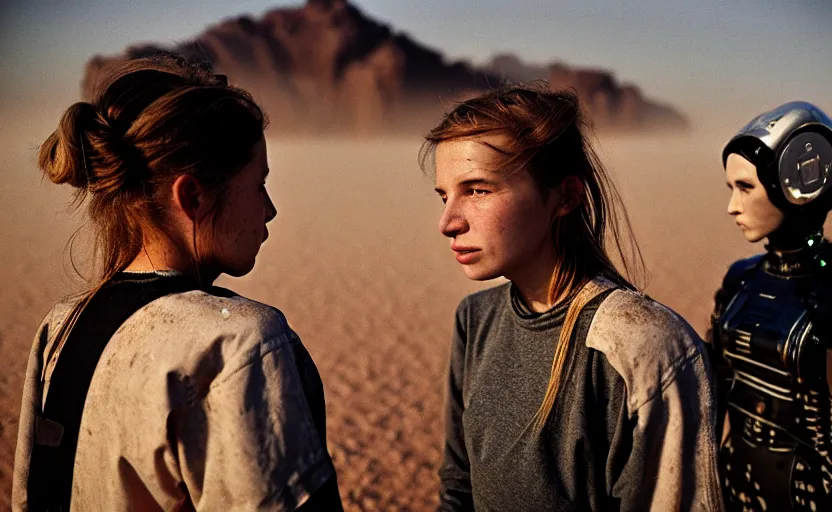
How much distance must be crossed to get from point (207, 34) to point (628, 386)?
2334 inches

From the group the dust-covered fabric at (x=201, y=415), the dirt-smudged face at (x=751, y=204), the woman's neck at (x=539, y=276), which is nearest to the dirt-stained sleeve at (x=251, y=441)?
the dust-covered fabric at (x=201, y=415)

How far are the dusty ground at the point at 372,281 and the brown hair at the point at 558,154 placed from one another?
1.02 ft

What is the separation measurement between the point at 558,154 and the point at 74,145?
120cm

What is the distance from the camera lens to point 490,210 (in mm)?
2061

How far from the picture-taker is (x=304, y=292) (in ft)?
49.3

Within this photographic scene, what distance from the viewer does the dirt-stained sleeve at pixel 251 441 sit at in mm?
1430

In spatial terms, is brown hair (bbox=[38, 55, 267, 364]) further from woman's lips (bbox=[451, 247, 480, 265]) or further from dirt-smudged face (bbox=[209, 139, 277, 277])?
woman's lips (bbox=[451, 247, 480, 265])

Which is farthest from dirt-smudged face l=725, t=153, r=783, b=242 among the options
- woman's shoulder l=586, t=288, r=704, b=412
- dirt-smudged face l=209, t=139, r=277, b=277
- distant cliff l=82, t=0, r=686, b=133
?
distant cliff l=82, t=0, r=686, b=133

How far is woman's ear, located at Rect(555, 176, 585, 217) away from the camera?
2.15 metres

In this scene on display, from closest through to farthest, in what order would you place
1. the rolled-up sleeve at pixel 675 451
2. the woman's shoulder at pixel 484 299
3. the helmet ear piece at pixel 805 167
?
the rolled-up sleeve at pixel 675 451, the woman's shoulder at pixel 484 299, the helmet ear piece at pixel 805 167

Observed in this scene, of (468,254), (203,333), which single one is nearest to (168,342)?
(203,333)

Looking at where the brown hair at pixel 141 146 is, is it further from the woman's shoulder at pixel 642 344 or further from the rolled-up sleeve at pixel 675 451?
the rolled-up sleeve at pixel 675 451

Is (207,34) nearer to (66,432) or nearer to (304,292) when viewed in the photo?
(304,292)

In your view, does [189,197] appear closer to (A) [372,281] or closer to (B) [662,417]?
(B) [662,417]
